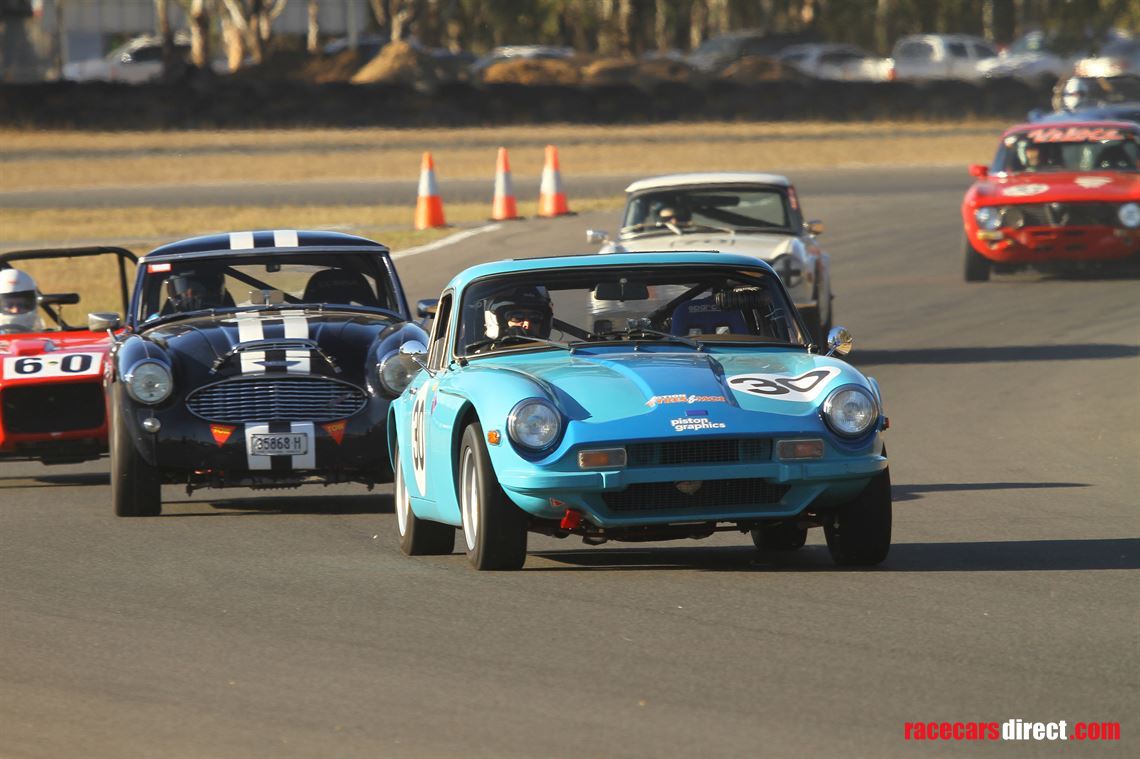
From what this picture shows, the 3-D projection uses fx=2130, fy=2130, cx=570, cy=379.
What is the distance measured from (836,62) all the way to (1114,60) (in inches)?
712

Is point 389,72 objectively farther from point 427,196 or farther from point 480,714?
point 480,714

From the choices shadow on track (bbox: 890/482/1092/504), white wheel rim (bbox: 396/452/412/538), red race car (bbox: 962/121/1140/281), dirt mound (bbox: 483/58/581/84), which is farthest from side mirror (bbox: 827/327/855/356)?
dirt mound (bbox: 483/58/581/84)

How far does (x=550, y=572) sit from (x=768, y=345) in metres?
1.29

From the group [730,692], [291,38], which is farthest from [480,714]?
[291,38]

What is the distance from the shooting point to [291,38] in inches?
3666

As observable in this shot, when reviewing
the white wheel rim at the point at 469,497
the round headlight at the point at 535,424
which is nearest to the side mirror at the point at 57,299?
the white wheel rim at the point at 469,497

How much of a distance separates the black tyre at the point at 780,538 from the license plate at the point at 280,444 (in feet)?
8.24

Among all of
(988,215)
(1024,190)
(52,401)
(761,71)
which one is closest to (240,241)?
(52,401)

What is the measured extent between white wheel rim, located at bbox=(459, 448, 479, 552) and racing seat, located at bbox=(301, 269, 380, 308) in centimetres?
366

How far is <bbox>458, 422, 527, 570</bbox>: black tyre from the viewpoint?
7664mm

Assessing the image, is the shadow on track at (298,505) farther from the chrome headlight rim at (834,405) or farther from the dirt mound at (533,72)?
the dirt mound at (533,72)

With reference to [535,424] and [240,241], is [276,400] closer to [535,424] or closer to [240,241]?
[240,241]

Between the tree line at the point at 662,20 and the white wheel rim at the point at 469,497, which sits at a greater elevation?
the tree line at the point at 662,20

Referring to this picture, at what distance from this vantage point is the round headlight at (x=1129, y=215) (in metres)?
20.8
